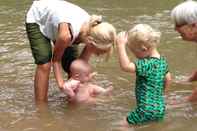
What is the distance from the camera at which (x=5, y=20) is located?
7.93 m

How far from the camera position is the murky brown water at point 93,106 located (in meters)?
4.25

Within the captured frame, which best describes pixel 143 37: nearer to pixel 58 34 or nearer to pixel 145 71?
pixel 145 71

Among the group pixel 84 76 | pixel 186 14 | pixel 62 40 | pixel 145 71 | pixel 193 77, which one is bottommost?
pixel 193 77

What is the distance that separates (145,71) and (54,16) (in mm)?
963

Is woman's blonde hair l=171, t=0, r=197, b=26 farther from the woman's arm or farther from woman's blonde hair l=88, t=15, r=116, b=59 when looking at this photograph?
the woman's arm

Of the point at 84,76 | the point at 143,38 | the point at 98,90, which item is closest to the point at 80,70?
the point at 84,76

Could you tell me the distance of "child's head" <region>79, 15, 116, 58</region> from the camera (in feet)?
13.9

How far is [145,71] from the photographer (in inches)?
157

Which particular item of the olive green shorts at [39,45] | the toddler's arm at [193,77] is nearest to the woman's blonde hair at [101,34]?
the olive green shorts at [39,45]

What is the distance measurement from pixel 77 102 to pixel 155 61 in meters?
1.01

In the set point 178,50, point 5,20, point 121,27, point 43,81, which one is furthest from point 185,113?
point 5,20

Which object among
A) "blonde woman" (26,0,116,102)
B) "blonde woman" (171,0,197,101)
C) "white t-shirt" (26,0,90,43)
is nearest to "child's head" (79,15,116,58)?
"blonde woman" (26,0,116,102)

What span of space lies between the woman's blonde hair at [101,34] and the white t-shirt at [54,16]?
0.15 m

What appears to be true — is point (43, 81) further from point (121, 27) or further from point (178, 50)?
point (121, 27)
